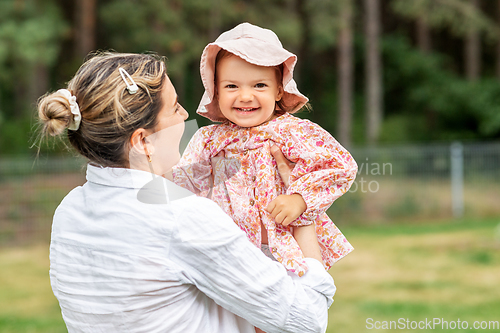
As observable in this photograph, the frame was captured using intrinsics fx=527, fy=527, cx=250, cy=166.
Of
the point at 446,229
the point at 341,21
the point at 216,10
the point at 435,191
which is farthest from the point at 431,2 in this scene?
the point at 446,229

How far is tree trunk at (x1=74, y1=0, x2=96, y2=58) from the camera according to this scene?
15852 millimetres

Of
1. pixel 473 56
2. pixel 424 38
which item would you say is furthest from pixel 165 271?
pixel 424 38

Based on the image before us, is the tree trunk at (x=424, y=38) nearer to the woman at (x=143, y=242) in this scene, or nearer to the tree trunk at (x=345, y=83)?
the tree trunk at (x=345, y=83)

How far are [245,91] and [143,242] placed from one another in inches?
28.5

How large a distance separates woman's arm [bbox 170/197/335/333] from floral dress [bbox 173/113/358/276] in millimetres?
301

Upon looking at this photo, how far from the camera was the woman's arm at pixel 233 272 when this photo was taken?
4.50 feet

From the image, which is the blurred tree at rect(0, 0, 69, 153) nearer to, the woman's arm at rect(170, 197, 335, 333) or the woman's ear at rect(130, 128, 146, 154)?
the woman's ear at rect(130, 128, 146, 154)

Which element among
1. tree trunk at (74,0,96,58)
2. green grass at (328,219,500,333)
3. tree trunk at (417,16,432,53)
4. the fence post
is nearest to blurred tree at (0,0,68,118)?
tree trunk at (74,0,96,58)

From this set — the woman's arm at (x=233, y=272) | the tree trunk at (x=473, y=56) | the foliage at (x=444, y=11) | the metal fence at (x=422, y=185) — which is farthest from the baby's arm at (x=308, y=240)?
the tree trunk at (x=473, y=56)

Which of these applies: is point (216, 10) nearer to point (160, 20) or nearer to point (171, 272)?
point (160, 20)

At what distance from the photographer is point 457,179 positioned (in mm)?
10523

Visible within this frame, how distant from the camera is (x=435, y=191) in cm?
1041

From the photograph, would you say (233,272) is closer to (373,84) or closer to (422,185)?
(422,185)

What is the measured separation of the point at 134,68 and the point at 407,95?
1921 centimetres
